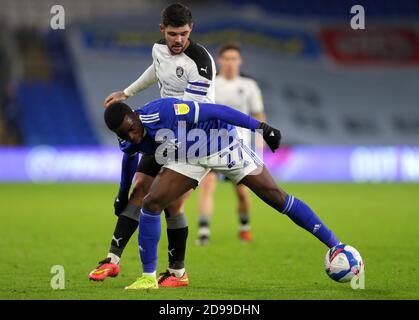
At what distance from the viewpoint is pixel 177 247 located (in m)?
8.15

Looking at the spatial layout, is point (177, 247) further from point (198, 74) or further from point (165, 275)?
point (198, 74)

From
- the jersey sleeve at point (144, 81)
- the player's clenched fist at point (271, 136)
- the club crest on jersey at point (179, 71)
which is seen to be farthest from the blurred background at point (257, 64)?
the player's clenched fist at point (271, 136)

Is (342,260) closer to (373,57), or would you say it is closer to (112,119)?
(112,119)

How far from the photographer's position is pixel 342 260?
24.2 feet

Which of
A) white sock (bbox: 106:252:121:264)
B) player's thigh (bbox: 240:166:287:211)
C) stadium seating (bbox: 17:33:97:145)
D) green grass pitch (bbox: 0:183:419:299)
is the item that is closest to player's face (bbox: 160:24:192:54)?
player's thigh (bbox: 240:166:287:211)

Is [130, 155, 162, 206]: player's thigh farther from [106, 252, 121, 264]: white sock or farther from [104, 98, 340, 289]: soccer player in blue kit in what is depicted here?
[106, 252, 121, 264]: white sock

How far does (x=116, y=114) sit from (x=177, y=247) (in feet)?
5.25

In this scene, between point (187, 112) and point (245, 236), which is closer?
point (187, 112)

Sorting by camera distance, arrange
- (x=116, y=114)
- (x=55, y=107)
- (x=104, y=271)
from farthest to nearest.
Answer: (x=55, y=107) < (x=104, y=271) < (x=116, y=114)

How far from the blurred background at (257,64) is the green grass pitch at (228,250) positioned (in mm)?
9266

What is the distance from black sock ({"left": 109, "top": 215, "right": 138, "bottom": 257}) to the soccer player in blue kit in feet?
2.02

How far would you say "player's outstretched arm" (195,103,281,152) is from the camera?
7.19 m

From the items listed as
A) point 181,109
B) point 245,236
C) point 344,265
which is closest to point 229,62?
point 245,236

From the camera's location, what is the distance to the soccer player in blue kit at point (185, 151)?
721 centimetres
